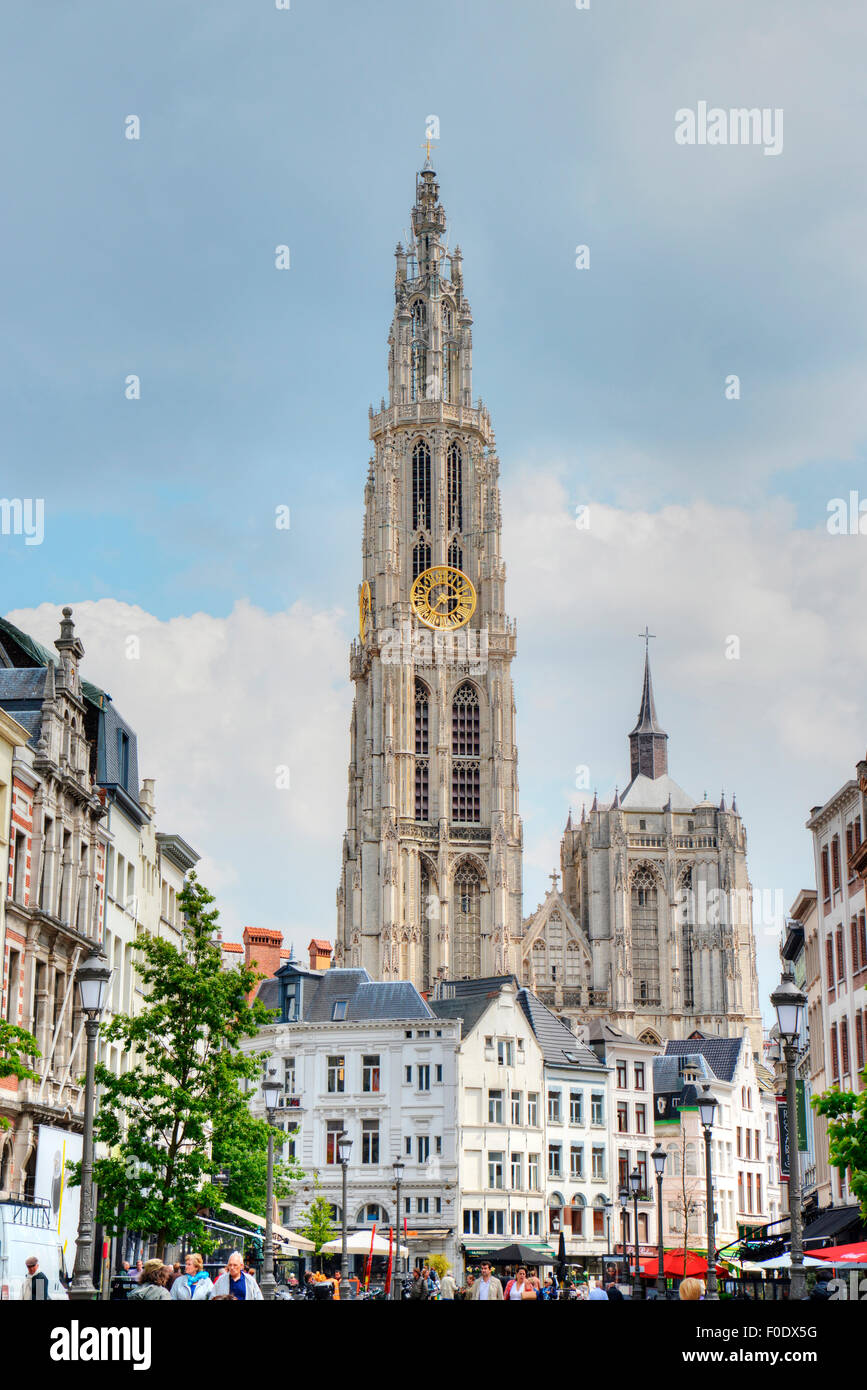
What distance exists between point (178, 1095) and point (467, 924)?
3197 inches

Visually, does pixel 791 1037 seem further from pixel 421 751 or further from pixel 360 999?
pixel 421 751

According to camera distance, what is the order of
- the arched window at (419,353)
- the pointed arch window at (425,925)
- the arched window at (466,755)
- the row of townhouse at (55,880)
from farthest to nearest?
the arched window at (419,353), the arched window at (466,755), the pointed arch window at (425,925), the row of townhouse at (55,880)

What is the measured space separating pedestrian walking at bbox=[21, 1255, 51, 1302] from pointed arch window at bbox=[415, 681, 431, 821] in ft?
317

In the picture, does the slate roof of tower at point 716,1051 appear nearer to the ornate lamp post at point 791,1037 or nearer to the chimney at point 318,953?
the chimney at point 318,953

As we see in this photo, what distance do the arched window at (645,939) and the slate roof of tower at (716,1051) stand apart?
95.8 feet

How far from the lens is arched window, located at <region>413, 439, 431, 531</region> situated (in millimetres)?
120750

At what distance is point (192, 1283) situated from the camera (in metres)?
17.8

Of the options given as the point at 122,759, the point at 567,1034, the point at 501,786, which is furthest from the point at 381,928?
the point at 122,759

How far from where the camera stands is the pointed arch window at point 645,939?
118 m

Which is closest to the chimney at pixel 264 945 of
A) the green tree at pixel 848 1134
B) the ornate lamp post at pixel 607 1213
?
the ornate lamp post at pixel 607 1213

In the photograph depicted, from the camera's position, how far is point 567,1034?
2945 inches

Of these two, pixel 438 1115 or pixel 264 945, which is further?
pixel 264 945

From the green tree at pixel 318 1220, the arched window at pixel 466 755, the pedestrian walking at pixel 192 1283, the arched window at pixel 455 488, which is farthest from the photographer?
the arched window at pixel 455 488

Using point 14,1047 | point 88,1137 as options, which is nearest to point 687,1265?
point 14,1047
